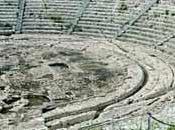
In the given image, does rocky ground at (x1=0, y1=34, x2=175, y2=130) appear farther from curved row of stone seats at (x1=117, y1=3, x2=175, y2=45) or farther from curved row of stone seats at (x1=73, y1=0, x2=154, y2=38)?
curved row of stone seats at (x1=73, y1=0, x2=154, y2=38)

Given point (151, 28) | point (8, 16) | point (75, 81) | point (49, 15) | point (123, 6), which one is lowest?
point (75, 81)

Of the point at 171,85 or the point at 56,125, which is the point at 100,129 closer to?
the point at 56,125

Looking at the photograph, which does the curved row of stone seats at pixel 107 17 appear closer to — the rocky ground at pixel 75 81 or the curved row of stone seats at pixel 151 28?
the curved row of stone seats at pixel 151 28

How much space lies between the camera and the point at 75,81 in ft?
55.6

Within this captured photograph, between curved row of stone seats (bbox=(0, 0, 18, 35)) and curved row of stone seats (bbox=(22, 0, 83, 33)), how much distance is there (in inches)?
24.3

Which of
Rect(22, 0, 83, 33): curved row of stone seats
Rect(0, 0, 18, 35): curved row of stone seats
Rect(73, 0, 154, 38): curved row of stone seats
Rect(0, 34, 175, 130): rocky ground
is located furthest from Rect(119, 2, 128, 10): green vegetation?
Rect(0, 0, 18, 35): curved row of stone seats

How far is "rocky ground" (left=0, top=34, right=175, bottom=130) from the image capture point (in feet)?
44.6

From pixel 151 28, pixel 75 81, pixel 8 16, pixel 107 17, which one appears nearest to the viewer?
pixel 75 81

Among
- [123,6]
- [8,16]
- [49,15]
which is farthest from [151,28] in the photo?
[8,16]

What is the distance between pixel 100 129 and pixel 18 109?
4.27 m

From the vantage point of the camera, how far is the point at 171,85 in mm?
16125

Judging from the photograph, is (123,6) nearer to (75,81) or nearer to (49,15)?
(49,15)

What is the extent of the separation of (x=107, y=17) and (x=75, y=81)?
778 cm

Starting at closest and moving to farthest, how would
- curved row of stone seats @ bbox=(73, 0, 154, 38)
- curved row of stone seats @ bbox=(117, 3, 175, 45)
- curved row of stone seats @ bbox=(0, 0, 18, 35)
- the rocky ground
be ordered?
the rocky ground, curved row of stone seats @ bbox=(117, 3, 175, 45), curved row of stone seats @ bbox=(73, 0, 154, 38), curved row of stone seats @ bbox=(0, 0, 18, 35)
